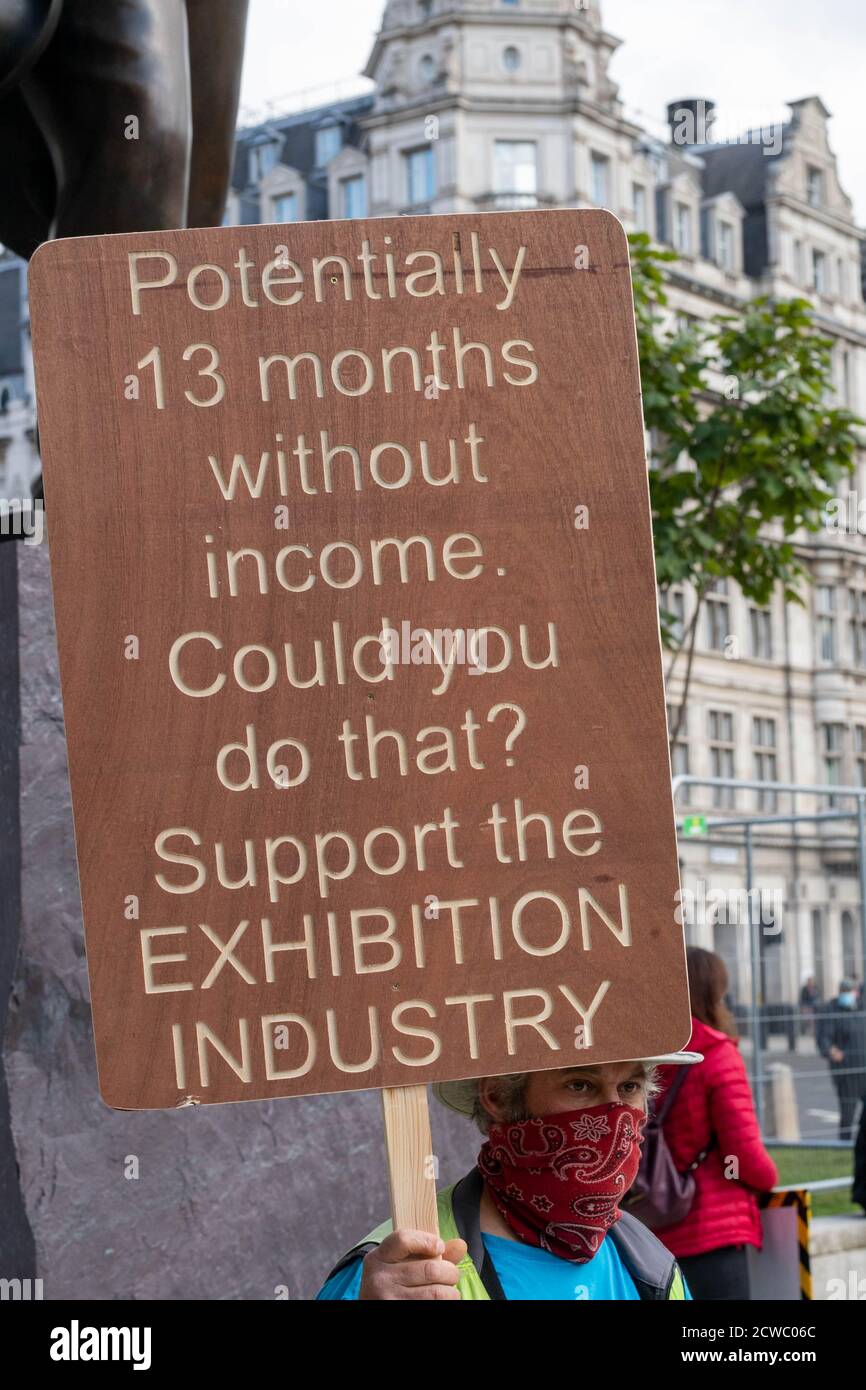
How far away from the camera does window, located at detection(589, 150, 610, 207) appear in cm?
3775

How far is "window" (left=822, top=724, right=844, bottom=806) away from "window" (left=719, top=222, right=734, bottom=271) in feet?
35.2

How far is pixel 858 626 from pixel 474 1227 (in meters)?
44.1

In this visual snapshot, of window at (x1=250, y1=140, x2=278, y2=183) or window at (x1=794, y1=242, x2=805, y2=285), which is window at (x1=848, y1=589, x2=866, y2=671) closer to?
window at (x1=794, y1=242, x2=805, y2=285)

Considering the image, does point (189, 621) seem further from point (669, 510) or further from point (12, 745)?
point (669, 510)

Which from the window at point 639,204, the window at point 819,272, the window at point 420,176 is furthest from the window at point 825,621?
the window at point 420,176

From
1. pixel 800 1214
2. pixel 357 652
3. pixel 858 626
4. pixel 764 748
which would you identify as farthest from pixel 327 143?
pixel 357 652

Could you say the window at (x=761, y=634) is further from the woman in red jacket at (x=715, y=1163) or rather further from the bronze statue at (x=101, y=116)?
the bronze statue at (x=101, y=116)

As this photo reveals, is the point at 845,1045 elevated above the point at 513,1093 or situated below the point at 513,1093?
below

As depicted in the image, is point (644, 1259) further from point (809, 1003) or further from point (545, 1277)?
point (809, 1003)

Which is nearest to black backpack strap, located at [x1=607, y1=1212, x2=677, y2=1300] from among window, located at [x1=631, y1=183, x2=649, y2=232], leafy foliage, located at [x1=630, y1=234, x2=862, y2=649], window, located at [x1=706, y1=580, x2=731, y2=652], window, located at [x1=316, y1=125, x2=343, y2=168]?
leafy foliage, located at [x1=630, y1=234, x2=862, y2=649]

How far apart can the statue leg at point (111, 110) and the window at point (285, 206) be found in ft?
124

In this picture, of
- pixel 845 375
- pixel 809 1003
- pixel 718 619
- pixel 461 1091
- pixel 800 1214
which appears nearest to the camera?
pixel 461 1091

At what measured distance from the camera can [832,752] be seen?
43.2 m

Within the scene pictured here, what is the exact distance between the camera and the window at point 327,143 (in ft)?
136
